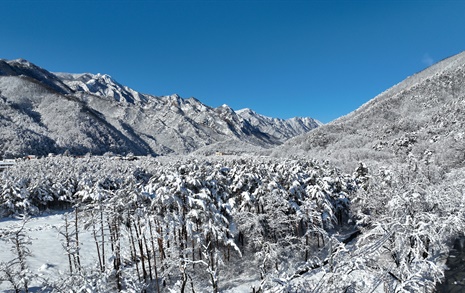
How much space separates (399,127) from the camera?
433 feet

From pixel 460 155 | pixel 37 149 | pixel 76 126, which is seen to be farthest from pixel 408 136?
pixel 76 126

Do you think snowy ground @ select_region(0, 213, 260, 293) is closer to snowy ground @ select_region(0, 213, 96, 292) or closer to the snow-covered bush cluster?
snowy ground @ select_region(0, 213, 96, 292)

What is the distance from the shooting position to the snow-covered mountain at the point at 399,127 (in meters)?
98.1

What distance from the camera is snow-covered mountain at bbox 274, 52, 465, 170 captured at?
98.1 meters

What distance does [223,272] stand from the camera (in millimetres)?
30125

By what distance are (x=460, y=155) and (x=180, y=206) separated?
69.7 m

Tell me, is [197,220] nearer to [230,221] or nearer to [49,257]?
[230,221]

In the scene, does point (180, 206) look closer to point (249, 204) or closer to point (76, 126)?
point (249, 204)

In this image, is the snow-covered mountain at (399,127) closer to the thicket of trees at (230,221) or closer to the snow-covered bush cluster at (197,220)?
the thicket of trees at (230,221)

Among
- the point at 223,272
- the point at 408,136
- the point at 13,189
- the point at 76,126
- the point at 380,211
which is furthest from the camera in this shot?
the point at 76,126

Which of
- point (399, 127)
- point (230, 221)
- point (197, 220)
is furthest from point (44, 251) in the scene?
point (399, 127)

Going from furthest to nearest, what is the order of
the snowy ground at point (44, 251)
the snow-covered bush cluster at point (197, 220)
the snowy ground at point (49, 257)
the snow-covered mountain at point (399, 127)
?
the snow-covered mountain at point (399, 127) < the snowy ground at point (44, 251) < the snowy ground at point (49, 257) < the snow-covered bush cluster at point (197, 220)

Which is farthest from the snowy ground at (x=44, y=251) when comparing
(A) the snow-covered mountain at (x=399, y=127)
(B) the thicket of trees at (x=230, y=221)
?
(A) the snow-covered mountain at (x=399, y=127)

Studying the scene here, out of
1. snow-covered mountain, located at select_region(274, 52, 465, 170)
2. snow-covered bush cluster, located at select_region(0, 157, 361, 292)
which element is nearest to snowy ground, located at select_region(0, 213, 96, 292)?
snow-covered bush cluster, located at select_region(0, 157, 361, 292)
